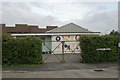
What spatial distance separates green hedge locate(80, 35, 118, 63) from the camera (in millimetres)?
21391

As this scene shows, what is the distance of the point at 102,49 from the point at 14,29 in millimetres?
38197

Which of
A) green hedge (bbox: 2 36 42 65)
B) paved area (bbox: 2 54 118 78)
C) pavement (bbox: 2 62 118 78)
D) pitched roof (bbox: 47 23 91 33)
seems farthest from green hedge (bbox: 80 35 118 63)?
pitched roof (bbox: 47 23 91 33)

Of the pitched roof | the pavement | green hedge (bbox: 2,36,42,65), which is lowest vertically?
the pavement

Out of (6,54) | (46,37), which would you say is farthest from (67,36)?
(6,54)

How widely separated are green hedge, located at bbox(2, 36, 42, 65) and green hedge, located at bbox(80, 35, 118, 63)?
4026 mm

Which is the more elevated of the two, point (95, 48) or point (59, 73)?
point (95, 48)

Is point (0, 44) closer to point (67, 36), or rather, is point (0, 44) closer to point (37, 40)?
point (37, 40)

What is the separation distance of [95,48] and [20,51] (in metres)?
6.33

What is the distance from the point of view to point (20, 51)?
2005 cm

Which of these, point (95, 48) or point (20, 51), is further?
point (95, 48)

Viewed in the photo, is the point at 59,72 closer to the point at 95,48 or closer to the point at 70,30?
the point at 95,48

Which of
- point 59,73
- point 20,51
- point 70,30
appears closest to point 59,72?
point 59,73

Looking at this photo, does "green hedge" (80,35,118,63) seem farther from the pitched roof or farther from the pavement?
the pitched roof

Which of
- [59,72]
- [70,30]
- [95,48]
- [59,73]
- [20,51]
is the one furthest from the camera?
[70,30]
